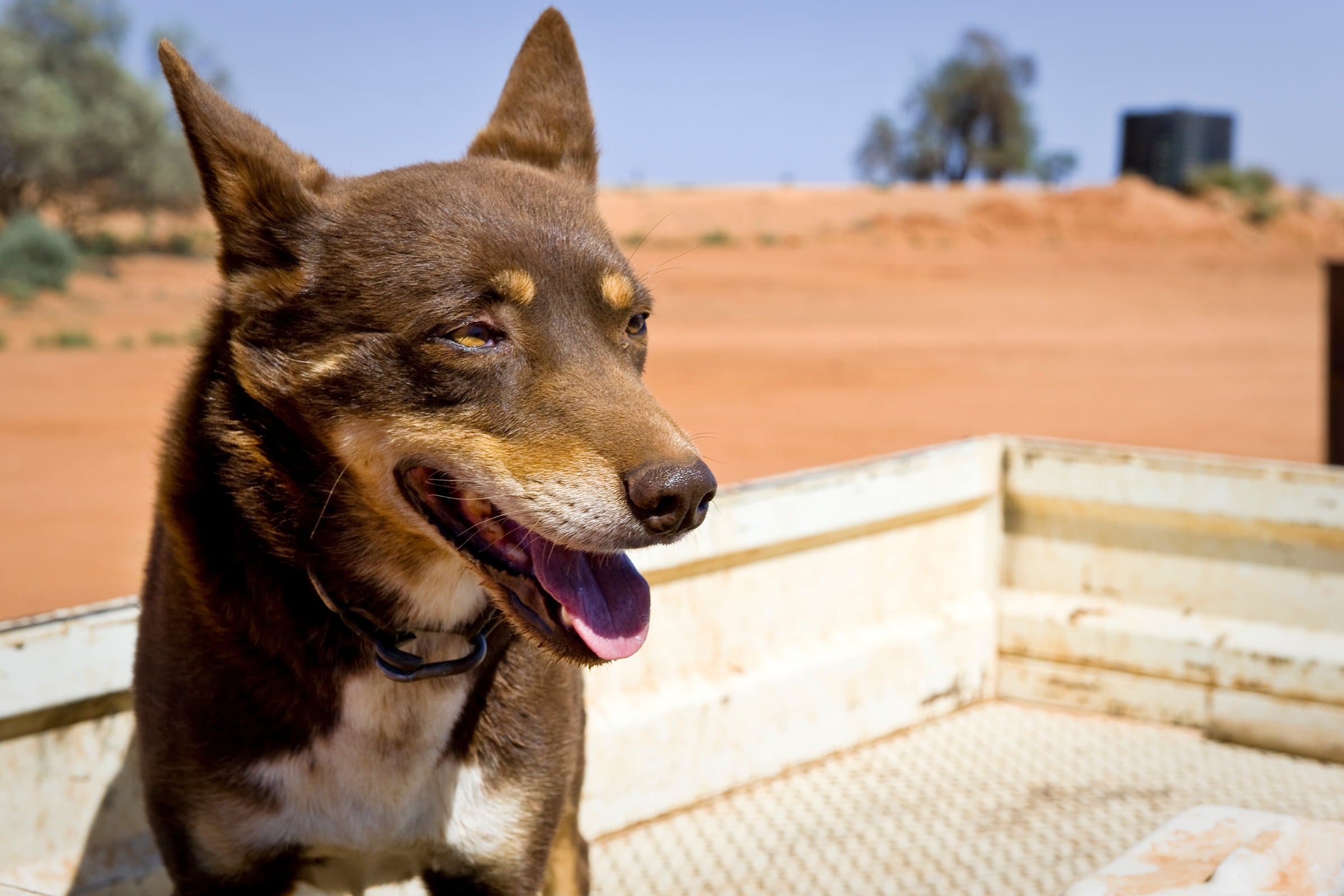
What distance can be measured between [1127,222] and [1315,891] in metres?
37.0

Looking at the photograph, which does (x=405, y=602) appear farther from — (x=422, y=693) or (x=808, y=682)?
(x=808, y=682)

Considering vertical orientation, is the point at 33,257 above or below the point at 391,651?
below

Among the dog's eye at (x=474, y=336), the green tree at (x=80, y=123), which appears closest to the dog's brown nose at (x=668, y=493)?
the dog's eye at (x=474, y=336)

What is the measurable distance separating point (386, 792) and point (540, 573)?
2.09ft

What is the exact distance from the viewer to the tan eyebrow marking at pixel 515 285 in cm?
260

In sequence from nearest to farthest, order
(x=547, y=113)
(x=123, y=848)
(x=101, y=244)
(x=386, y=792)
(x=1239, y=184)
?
(x=386, y=792) < (x=123, y=848) < (x=547, y=113) < (x=101, y=244) < (x=1239, y=184)

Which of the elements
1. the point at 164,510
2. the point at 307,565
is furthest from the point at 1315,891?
the point at 164,510

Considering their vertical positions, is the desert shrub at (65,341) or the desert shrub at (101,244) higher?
the desert shrub at (101,244)

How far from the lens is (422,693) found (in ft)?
9.33

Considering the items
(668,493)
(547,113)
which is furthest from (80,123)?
(668,493)

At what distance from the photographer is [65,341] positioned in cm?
1736

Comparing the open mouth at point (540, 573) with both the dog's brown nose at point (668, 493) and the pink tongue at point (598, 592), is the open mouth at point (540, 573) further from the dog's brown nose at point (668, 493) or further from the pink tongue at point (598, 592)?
the dog's brown nose at point (668, 493)

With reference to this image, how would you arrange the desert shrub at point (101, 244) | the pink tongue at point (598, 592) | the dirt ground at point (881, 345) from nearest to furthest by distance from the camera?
the pink tongue at point (598, 592) < the dirt ground at point (881, 345) < the desert shrub at point (101, 244)

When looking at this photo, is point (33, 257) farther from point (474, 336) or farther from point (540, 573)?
point (540, 573)
